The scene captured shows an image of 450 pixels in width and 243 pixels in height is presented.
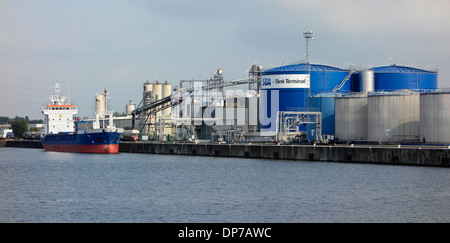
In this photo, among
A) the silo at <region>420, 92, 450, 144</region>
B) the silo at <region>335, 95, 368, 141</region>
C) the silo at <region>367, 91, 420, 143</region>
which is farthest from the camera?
the silo at <region>335, 95, 368, 141</region>

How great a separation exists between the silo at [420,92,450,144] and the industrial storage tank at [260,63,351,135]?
85.3 feet

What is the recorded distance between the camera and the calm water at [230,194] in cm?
3741

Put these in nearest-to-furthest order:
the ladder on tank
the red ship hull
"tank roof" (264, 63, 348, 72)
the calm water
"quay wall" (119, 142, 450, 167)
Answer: the calm water → "quay wall" (119, 142, 450, 167) → "tank roof" (264, 63, 348, 72) → the ladder on tank → the red ship hull

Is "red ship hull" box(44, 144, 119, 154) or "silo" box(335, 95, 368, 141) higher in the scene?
"silo" box(335, 95, 368, 141)

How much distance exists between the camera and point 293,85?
318ft

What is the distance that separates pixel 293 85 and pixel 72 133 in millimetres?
37977

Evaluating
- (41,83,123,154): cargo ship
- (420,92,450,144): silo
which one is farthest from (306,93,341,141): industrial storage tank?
(41,83,123,154): cargo ship

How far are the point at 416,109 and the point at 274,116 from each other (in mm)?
25615

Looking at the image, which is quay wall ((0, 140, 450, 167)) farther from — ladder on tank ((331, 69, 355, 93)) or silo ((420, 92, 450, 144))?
ladder on tank ((331, 69, 355, 93))

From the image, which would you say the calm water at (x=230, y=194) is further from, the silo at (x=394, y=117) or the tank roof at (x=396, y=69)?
the tank roof at (x=396, y=69)

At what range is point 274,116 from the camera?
98.1 metres

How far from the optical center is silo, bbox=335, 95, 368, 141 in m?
83.4

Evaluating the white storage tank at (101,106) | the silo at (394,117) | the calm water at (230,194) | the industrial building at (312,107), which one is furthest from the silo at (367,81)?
the white storage tank at (101,106)
